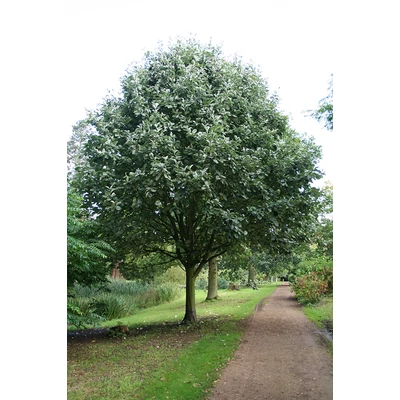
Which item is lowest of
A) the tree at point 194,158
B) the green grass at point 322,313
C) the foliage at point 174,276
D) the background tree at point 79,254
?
the foliage at point 174,276

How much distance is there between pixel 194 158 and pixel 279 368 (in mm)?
3580

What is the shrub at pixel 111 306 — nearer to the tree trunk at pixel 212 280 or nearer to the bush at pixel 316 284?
the tree trunk at pixel 212 280

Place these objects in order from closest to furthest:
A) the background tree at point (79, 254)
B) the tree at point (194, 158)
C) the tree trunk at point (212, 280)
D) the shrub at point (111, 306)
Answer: the background tree at point (79, 254) → the tree at point (194, 158) → the shrub at point (111, 306) → the tree trunk at point (212, 280)

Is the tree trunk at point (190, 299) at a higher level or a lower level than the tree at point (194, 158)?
lower

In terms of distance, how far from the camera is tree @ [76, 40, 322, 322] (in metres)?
6.89

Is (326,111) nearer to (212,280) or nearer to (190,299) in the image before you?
(190,299)

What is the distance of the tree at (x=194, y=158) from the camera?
6887 mm

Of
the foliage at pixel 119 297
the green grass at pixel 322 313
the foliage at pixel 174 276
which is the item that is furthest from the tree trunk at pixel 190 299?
the foliage at pixel 174 276

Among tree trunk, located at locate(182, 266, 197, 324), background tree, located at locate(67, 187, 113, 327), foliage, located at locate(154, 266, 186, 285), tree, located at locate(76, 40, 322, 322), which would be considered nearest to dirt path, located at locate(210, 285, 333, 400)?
tree trunk, located at locate(182, 266, 197, 324)

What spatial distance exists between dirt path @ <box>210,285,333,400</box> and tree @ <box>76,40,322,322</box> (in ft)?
5.99

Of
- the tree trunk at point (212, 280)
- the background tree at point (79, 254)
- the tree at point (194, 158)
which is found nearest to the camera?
the background tree at point (79, 254)

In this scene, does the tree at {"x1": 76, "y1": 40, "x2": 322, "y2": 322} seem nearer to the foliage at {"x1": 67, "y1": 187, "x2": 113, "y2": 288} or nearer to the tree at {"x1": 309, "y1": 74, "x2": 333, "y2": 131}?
the foliage at {"x1": 67, "y1": 187, "x2": 113, "y2": 288}

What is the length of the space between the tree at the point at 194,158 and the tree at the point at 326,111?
31.3 inches
